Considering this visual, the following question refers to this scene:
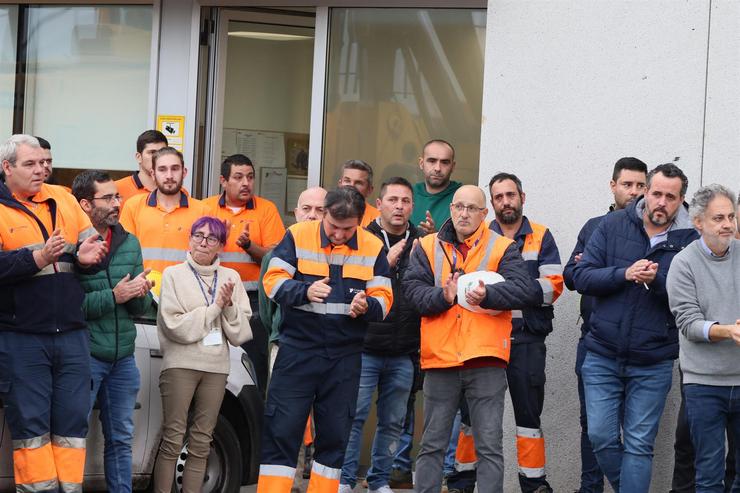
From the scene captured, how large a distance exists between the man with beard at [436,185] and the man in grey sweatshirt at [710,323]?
96.8 inches

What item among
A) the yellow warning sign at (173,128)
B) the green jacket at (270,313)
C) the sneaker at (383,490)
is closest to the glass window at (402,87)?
the yellow warning sign at (173,128)

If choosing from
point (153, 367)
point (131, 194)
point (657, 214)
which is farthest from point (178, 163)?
point (657, 214)

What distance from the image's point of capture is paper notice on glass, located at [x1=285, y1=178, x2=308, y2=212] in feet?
33.6

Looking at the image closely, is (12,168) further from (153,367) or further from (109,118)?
(109,118)

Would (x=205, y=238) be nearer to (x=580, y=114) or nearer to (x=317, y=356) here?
(x=317, y=356)

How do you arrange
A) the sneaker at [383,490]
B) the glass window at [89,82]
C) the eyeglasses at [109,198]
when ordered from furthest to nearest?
the glass window at [89,82] → the sneaker at [383,490] → the eyeglasses at [109,198]

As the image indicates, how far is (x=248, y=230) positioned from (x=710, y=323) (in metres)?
3.83

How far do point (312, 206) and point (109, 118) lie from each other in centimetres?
327

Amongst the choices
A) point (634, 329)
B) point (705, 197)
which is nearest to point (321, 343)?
point (634, 329)

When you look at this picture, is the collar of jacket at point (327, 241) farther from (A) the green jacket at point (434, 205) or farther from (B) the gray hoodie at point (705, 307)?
(B) the gray hoodie at point (705, 307)

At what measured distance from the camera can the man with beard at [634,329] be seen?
282 inches

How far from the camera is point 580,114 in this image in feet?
29.1

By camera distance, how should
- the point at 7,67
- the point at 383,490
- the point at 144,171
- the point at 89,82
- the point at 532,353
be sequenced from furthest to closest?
the point at 7,67 → the point at 89,82 → the point at 144,171 → the point at 383,490 → the point at 532,353

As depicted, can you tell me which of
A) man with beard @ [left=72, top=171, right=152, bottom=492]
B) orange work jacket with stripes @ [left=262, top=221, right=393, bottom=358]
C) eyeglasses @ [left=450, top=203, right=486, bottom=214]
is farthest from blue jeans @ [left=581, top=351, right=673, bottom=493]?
man with beard @ [left=72, top=171, right=152, bottom=492]
